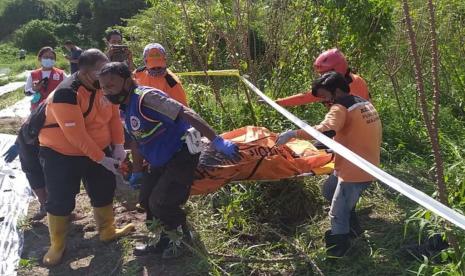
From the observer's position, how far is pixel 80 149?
3.34 metres

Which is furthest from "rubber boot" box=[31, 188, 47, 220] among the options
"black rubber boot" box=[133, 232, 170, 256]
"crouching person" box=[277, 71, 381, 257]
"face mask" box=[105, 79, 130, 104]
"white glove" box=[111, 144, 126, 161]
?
"crouching person" box=[277, 71, 381, 257]

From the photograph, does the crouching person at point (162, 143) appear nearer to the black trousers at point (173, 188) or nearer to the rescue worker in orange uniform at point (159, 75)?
the black trousers at point (173, 188)

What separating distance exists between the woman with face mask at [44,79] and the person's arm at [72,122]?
6.52 ft

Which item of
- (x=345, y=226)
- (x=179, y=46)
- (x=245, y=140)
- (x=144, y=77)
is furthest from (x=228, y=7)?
(x=345, y=226)

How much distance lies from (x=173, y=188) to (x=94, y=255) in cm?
91

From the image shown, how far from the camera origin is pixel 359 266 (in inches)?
119

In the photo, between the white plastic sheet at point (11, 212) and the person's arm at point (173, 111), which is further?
the white plastic sheet at point (11, 212)

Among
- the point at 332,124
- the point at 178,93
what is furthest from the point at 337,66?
the point at 178,93

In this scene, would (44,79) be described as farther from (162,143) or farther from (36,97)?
(162,143)

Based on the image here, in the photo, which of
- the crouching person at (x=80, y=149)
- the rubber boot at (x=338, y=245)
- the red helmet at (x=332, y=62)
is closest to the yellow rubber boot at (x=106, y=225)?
the crouching person at (x=80, y=149)

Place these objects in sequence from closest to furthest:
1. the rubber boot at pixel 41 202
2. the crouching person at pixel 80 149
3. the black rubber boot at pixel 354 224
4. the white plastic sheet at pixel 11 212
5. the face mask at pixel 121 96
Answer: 1. the face mask at pixel 121 96
2. the crouching person at pixel 80 149
3. the black rubber boot at pixel 354 224
4. the white plastic sheet at pixel 11 212
5. the rubber boot at pixel 41 202

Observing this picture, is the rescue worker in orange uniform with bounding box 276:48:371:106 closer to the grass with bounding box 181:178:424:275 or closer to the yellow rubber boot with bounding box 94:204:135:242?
the grass with bounding box 181:178:424:275

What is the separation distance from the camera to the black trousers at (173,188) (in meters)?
3.18

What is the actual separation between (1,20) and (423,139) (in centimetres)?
3889
